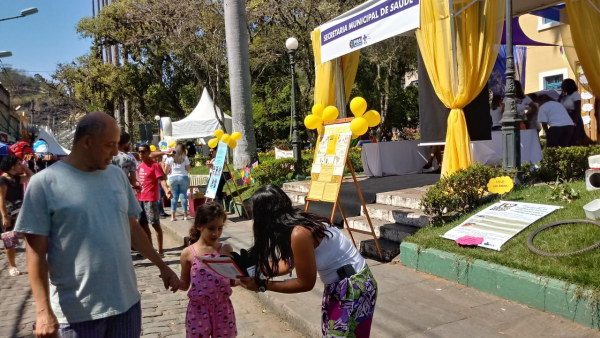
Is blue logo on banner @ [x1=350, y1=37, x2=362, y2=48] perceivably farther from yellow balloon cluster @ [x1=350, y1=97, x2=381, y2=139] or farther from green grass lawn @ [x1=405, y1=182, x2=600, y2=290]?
green grass lawn @ [x1=405, y1=182, x2=600, y2=290]

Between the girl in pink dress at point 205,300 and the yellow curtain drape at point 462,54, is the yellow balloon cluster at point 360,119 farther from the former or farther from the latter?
the girl in pink dress at point 205,300

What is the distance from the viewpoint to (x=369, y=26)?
8.77m

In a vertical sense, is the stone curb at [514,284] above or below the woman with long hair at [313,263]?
below

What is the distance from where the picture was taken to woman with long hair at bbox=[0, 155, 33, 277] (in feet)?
21.7

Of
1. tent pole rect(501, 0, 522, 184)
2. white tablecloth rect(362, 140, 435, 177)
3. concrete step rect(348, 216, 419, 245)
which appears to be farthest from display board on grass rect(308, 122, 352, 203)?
white tablecloth rect(362, 140, 435, 177)

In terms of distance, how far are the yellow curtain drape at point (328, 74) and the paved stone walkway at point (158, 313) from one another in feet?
18.7

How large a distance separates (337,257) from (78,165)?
57.5 inches

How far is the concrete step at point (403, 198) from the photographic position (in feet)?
24.2

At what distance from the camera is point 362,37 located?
29.6 feet

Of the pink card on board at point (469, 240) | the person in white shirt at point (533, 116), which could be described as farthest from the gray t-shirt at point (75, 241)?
the person in white shirt at point (533, 116)

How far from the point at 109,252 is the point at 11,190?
5613 millimetres

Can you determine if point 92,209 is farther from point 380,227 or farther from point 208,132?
point 208,132

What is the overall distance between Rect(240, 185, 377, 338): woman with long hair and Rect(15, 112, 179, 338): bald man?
28.0 inches

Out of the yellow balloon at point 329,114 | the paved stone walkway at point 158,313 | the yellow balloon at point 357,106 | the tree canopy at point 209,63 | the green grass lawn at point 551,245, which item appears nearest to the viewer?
the green grass lawn at point 551,245
